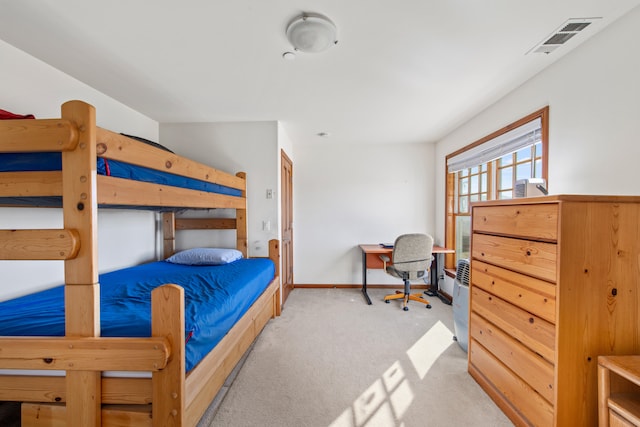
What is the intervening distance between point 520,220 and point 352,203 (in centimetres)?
260

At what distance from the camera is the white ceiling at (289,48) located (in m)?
1.28

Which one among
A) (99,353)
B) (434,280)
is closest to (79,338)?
(99,353)

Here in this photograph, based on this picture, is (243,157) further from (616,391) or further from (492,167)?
(616,391)

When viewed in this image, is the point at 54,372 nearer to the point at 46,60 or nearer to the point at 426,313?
the point at 46,60

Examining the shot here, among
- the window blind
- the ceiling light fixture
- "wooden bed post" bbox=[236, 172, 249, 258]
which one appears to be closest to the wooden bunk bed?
the ceiling light fixture

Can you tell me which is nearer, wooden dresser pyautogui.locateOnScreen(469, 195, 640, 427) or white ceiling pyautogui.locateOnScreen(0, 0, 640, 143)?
wooden dresser pyautogui.locateOnScreen(469, 195, 640, 427)

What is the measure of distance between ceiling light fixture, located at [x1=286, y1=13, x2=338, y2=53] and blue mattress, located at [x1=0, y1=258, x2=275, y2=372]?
1.63 m

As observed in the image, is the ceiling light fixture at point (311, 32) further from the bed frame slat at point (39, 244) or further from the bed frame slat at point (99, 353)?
the bed frame slat at point (99, 353)

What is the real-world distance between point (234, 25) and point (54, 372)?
6.21ft

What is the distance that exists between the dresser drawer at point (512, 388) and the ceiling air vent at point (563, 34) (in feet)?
6.54

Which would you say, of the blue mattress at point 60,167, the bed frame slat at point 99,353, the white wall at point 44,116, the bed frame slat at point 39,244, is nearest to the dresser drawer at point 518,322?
the bed frame slat at point 99,353

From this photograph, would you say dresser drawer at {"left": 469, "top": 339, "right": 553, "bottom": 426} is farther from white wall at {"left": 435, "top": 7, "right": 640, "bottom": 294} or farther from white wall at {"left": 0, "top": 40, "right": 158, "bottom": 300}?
white wall at {"left": 0, "top": 40, "right": 158, "bottom": 300}

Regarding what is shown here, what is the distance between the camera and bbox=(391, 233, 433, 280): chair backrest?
2.99 metres

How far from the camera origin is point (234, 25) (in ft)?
4.59
